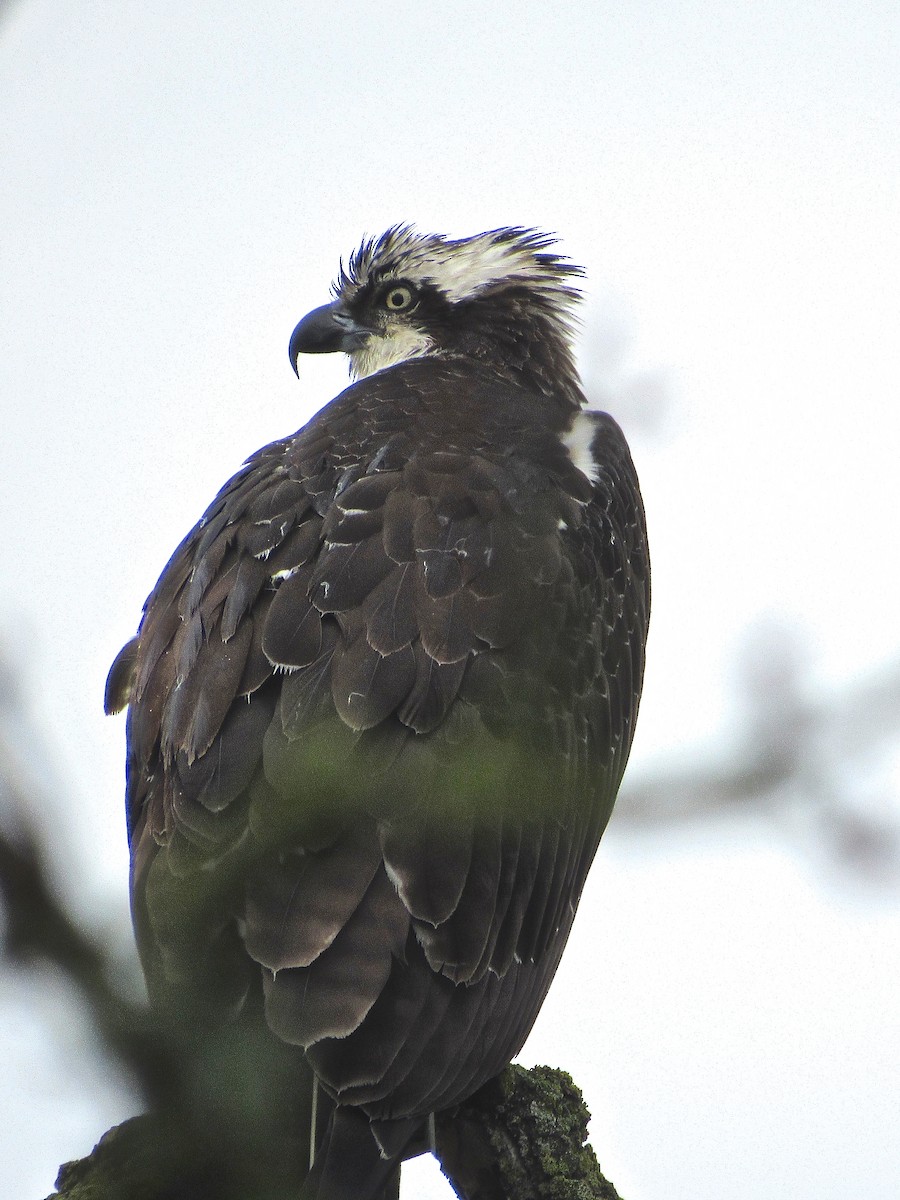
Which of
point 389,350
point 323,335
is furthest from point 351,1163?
point 323,335

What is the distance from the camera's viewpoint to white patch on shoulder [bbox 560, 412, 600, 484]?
5.57 meters

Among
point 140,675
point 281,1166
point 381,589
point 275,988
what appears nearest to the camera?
point 281,1166

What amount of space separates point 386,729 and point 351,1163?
1.17 m

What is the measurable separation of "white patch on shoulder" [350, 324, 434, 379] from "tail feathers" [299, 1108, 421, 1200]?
4255mm

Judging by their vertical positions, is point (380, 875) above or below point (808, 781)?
above

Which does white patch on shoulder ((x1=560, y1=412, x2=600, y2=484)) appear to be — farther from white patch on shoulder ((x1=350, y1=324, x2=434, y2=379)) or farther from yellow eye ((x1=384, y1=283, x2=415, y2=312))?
yellow eye ((x1=384, y1=283, x2=415, y2=312))

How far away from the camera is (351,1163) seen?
355cm

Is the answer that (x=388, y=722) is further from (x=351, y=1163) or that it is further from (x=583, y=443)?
(x=583, y=443)

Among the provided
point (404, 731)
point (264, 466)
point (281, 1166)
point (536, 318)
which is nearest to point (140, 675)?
point (264, 466)

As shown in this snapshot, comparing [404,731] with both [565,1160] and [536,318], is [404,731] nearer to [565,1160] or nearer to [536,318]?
[565,1160]

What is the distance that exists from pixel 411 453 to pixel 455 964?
1949mm

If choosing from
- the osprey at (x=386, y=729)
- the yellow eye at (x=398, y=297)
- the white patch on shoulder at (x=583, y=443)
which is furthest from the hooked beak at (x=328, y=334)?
the white patch on shoulder at (x=583, y=443)

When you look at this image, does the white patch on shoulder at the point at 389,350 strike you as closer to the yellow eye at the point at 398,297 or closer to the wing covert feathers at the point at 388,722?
the yellow eye at the point at 398,297

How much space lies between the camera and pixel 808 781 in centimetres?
187
